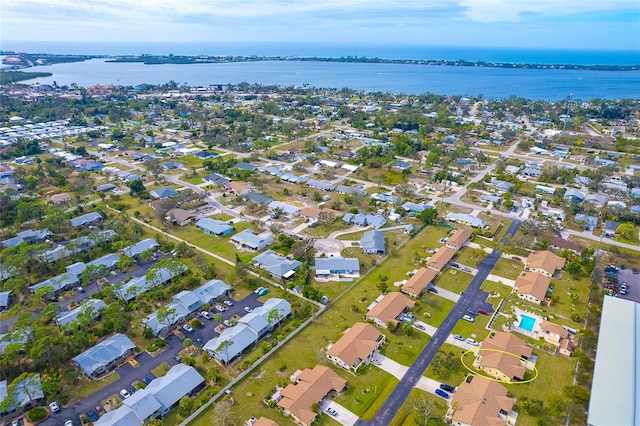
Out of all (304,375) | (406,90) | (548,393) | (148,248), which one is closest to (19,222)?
(148,248)

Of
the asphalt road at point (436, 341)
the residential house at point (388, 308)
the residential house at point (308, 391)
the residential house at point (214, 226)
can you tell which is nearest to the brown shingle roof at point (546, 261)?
the asphalt road at point (436, 341)

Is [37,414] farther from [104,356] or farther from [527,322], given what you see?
[527,322]

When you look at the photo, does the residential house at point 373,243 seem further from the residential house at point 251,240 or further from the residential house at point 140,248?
the residential house at point 140,248

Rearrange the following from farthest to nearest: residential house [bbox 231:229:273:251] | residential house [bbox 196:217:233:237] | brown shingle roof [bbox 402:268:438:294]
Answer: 1. residential house [bbox 196:217:233:237]
2. residential house [bbox 231:229:273:251]
3. brown shingle roof [bbox 402:268:438:294]

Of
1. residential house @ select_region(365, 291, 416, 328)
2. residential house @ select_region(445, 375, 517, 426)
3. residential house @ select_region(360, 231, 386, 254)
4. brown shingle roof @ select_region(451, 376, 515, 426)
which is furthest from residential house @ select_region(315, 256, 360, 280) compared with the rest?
residential house @ select_region(445, 375, 517, 426)

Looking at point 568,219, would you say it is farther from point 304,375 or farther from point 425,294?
point 304,375

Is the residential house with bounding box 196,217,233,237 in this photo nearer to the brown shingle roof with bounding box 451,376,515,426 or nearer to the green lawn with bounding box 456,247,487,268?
the green lawn with bounding box 456,247,487,268
